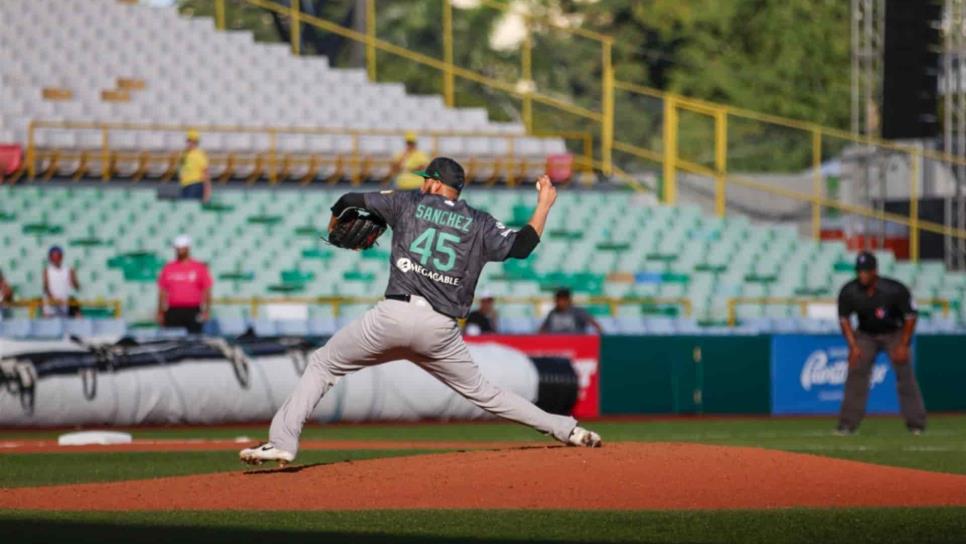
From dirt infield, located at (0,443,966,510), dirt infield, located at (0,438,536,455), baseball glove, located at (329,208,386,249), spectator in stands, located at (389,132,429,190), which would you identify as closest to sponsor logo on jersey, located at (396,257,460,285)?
baseball glove, located at (329,208,386,249)

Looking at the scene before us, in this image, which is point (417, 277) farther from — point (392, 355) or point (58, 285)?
point (58, 285)

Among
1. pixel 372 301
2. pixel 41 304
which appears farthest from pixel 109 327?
pixel 372 301

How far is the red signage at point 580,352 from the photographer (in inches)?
901

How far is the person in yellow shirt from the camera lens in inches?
1144

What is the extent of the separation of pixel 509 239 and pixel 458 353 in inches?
29.2

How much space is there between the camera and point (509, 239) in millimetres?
10727

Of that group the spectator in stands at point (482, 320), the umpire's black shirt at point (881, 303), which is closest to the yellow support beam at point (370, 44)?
the spectator in stands at point (482, 320)

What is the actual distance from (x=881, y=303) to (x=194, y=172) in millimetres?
14249

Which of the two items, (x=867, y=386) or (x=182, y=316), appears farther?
(x=182, y=316)

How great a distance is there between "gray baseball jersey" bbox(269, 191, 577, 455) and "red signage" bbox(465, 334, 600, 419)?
11983 millimetres

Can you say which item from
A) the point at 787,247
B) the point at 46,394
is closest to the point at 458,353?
the point at 46,394

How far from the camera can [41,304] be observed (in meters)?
23.7

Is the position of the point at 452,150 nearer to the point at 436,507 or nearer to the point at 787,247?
the point at 787,247

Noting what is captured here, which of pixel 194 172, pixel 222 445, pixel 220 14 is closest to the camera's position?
pixel 222 445
